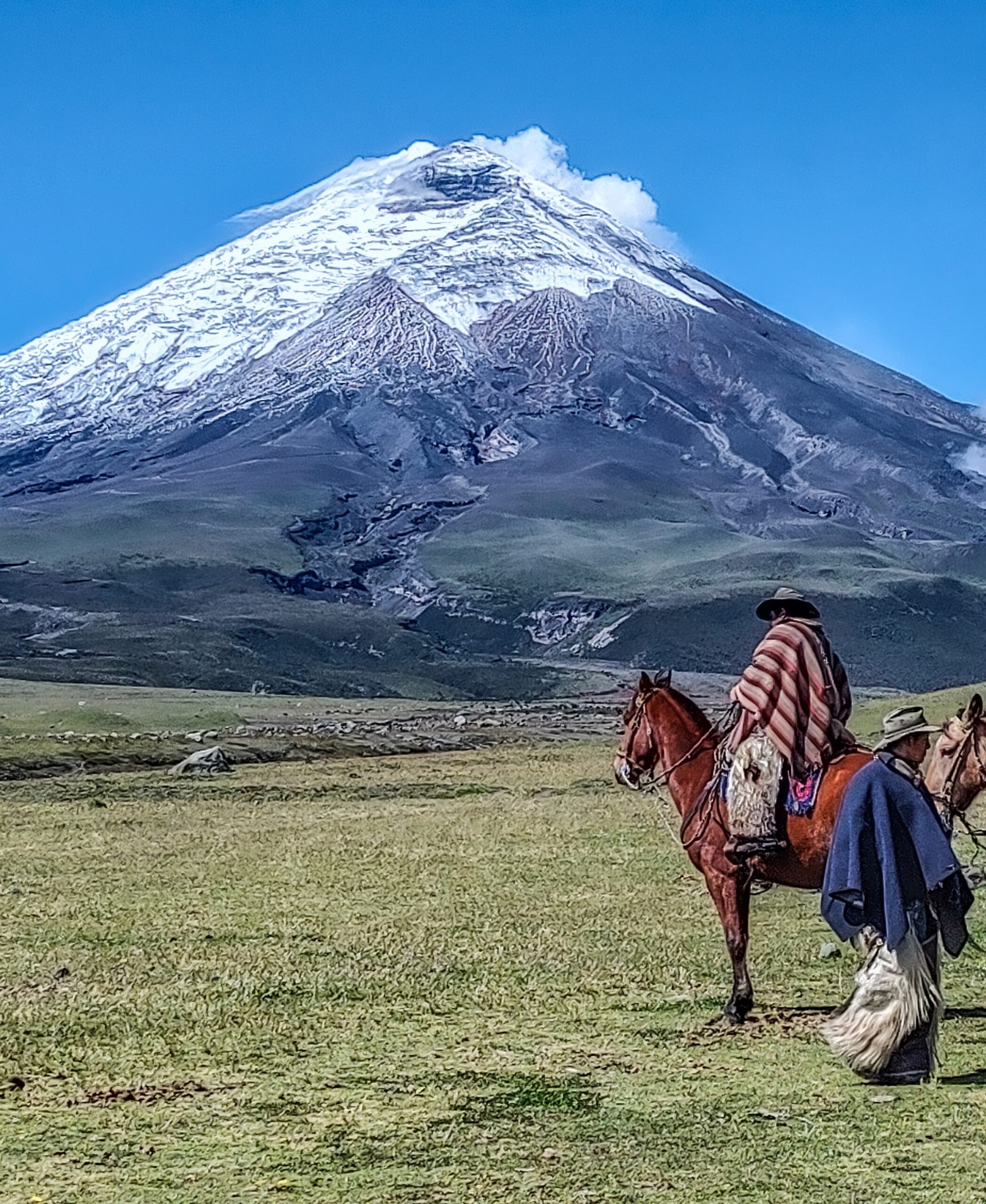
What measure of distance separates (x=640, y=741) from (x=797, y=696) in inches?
76.4

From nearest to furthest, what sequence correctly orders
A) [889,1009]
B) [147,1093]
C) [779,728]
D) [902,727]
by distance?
[889,1009]
[147,1093]
[902,727]
[779,728]

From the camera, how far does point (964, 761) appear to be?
14891 mm

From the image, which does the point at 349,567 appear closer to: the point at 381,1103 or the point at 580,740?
the point at 580,740

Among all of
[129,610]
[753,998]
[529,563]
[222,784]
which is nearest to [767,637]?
[753,998]

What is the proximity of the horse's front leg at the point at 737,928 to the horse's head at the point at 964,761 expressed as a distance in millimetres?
4123

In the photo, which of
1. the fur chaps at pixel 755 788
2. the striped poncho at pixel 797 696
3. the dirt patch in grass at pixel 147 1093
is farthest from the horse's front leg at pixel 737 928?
the dirt patch in grass at pixel 147 1093

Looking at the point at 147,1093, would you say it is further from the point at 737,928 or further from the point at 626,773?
the point at 626,773

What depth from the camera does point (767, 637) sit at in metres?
11.2

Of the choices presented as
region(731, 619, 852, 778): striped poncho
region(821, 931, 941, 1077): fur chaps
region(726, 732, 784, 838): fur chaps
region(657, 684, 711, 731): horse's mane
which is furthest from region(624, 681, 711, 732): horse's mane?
region(821, 931, 941, 1077): fur chaps

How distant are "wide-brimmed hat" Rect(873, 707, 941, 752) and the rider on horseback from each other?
32.5 inches

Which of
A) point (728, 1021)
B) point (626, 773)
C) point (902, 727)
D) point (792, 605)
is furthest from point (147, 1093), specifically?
point (792, 605)

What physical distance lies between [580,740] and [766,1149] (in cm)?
4989

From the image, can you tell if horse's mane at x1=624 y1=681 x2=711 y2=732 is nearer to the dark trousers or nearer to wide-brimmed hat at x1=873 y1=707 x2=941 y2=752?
wide-brimmed hat at x1=873 y1=707 x2=941 y2=752

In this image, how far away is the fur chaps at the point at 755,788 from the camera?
36.0 ft
